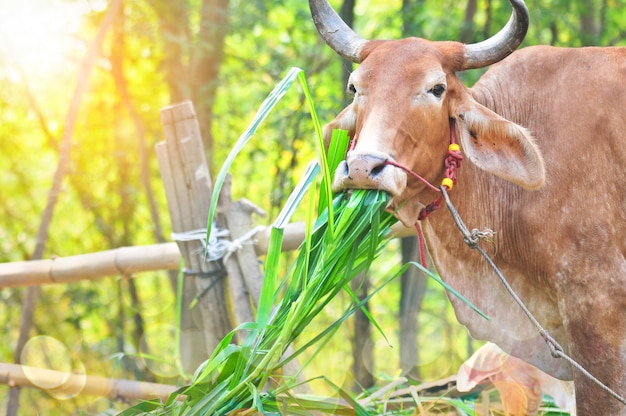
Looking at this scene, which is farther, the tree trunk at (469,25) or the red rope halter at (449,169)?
the tree trunk at (469,25)

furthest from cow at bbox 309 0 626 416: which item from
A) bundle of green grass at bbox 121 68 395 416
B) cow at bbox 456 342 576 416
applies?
cow at bbox 456 342 576 416

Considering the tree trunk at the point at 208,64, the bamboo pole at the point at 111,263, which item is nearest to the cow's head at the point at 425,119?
the bamboo pole at the point at 111,263

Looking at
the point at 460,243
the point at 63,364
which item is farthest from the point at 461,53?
the point at 63,364

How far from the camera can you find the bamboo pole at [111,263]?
4066mm

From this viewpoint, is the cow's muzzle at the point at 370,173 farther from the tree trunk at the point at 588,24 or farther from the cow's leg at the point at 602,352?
the tree trunk at the point at 588,24

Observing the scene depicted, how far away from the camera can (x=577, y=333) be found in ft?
9.57

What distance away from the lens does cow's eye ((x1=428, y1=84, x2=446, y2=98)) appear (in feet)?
9.36

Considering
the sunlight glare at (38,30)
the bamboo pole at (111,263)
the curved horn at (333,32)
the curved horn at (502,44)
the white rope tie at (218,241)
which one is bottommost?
the bamboo pole at (111,263)

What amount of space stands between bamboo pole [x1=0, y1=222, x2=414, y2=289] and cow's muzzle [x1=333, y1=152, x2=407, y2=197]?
1245 millimetres

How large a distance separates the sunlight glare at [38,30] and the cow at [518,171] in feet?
15.9

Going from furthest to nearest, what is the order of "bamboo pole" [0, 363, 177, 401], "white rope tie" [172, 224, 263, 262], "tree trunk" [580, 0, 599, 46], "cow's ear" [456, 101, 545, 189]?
"tree trunk" [580, 0, 599, 46]
"bamboo pole" [0, 363, 177, 401]
"white rope tie" [172, 224, 263, 262]
"cow's ear" [456, 101, 545, 189]

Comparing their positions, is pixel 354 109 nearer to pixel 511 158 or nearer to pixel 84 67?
pixel 511 158

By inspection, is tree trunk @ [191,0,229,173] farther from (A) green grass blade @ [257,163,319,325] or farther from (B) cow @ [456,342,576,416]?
(A) green grass blade @ [257,163,319,325]

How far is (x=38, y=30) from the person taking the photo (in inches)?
285
